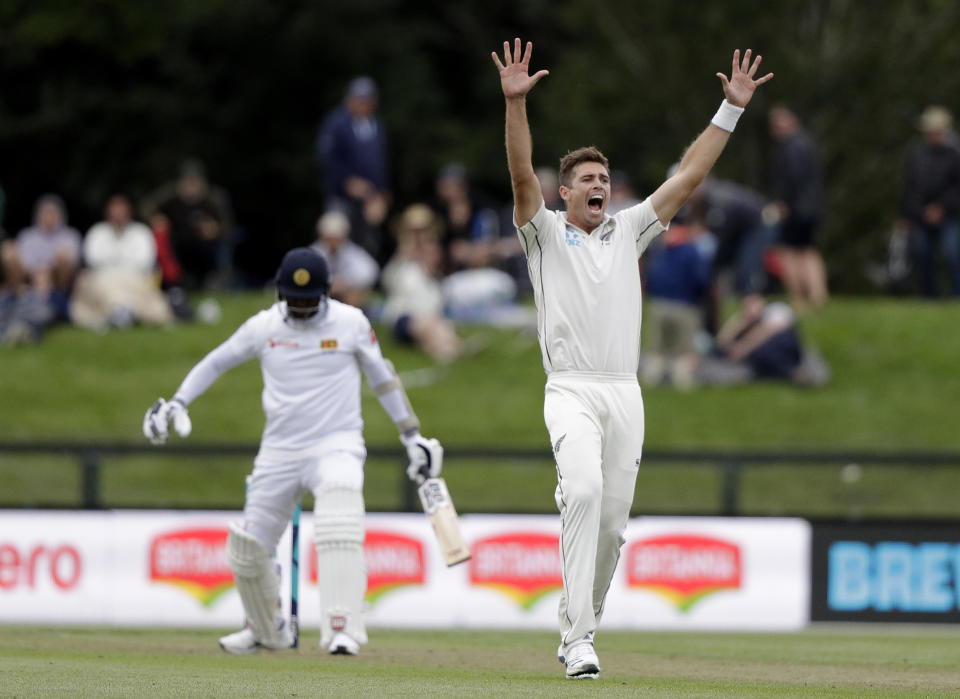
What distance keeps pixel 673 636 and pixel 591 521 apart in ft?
17.8

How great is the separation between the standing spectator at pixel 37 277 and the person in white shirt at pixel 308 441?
446 inches

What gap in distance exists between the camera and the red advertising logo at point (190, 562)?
15359 mm

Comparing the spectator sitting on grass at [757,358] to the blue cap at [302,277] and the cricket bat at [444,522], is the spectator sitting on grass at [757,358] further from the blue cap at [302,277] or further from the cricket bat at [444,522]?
the blue cap at [302,277]

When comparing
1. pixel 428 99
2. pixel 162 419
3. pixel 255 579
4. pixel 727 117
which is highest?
pixel 428 99

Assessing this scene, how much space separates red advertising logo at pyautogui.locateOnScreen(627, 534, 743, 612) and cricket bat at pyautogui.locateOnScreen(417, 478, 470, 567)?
502 centimetres

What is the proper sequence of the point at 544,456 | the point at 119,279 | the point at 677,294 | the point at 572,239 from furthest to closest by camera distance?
the point at 119,279 < the point at 677,294 < the point at 544,456 < the point at 572,239

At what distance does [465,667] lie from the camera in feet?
31.5

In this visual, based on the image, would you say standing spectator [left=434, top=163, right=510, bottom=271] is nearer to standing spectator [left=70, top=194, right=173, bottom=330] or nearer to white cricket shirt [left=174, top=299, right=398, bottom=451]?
standing spectator [left=70, top=194, right=173, bottom=330]

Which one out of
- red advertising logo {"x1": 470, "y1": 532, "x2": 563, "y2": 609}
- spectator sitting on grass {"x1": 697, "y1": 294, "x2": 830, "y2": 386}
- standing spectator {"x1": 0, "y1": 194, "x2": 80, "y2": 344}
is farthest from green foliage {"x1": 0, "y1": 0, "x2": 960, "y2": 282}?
red advertising logo {"x1": 470, "y1": 532, "x2": 563, "y2": 609}

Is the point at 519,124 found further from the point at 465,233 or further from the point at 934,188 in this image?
the point at 465,233

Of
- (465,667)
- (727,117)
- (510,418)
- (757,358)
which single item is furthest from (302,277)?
(757,358)

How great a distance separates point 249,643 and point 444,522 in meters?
1.38

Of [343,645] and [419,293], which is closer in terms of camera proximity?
[343,645]

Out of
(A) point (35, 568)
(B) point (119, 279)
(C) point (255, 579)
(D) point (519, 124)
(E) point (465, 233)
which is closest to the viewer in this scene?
(D) point (519, 124)
